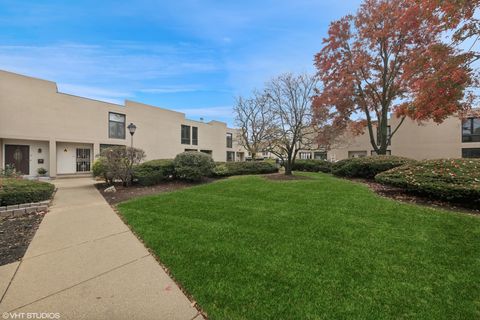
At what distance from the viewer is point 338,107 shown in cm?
1348

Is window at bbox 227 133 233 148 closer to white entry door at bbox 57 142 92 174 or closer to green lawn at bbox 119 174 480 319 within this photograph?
white entry door at bbox 57 142 92 174

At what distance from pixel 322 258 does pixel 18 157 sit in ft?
61.6

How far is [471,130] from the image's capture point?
19.2 meters

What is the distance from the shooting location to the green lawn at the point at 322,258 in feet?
7.22

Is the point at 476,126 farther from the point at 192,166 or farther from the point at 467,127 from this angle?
the point at 192,166

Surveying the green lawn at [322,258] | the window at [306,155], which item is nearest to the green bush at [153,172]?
the green lawn at [322,258]

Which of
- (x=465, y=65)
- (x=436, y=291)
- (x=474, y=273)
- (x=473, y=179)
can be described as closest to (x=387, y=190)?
(x=473, y=179)

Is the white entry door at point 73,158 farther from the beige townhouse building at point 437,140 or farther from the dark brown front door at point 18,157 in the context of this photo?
the beige townhouse building at point 437,140

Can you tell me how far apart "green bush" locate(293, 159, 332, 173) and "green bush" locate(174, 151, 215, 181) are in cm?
975

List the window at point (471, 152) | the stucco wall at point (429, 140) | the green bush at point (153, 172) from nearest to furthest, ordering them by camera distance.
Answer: the green bush at point (153, 172), the window at point (471, 152), the stucco wall at point (429, 140)

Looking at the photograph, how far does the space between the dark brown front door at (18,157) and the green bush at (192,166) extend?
11.2 metres

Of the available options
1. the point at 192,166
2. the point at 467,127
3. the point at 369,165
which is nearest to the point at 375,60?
the point at 369,165

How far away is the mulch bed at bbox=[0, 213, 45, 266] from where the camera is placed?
137 inches

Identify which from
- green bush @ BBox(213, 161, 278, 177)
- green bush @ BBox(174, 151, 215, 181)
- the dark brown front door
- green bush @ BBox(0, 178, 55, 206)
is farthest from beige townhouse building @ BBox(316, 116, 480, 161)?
the dark brown front door
